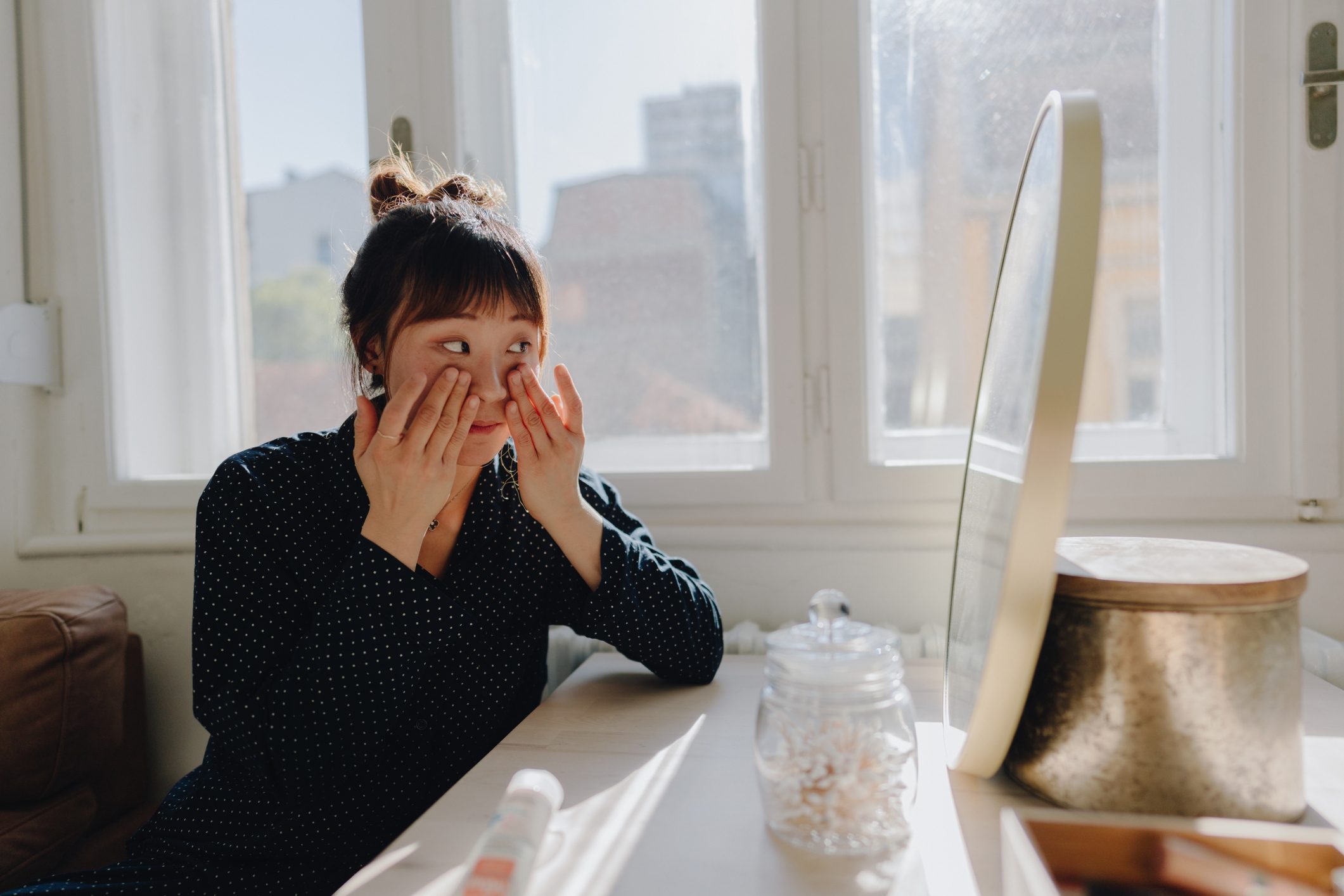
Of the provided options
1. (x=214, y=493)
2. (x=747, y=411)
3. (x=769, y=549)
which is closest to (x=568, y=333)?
(x=747, y=411)

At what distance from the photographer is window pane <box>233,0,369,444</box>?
1.52 meters

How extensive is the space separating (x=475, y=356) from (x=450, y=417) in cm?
8

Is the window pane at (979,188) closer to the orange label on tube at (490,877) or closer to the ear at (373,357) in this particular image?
the ear at (373,357)

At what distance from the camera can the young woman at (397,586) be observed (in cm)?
79

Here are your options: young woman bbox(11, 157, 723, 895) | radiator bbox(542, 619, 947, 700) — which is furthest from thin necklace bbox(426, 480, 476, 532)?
radiator bbox(542, 619, 947, 700)

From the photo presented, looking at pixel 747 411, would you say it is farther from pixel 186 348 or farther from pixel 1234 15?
pixel 186 348

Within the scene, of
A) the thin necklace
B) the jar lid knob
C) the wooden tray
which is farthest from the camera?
the thin necklace

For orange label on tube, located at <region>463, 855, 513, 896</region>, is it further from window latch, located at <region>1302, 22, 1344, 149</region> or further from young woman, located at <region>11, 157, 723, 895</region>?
window latch, located at <region>1302, 22, 1344, 149</region>

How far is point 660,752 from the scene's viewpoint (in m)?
0.75

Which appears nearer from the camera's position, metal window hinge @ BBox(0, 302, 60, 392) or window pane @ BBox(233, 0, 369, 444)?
metal window hinge @ BBox(0, 302, 60, 392)

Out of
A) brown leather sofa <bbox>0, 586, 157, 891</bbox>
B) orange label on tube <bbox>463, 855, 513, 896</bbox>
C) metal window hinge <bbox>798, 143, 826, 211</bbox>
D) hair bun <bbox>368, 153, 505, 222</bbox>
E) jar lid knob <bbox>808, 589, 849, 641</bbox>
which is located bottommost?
brown leather sofa <bbox>0, 586, 157, 891</bbox>

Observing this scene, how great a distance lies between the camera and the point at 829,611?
56 centimetres

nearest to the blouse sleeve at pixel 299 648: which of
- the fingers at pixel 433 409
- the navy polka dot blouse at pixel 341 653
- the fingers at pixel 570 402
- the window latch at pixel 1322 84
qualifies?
the navy polka dot blouse at pixel 341 653

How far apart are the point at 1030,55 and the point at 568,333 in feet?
2.61
